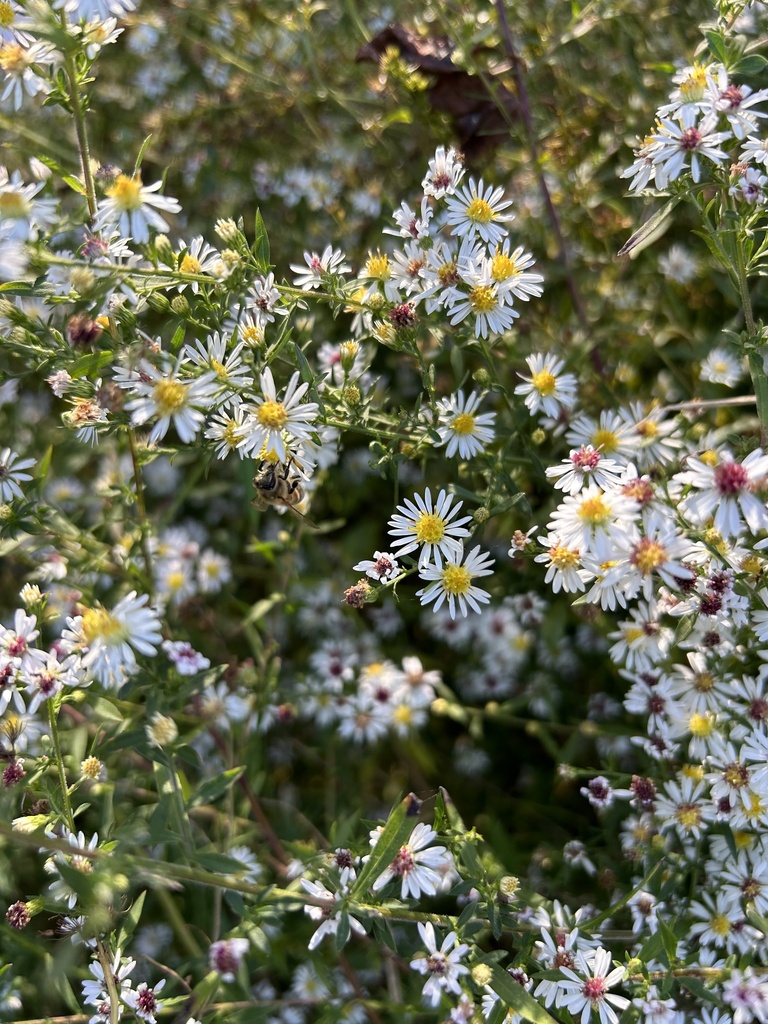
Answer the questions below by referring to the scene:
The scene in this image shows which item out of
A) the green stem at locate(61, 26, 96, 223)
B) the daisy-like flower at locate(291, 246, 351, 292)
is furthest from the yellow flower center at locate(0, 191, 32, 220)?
the daisy-like flower at locate(291, 246, 351, 292)

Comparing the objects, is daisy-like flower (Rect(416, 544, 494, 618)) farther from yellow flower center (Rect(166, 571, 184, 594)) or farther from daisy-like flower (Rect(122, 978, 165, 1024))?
yellow flower center (Rect(166, 571, 184, 594))

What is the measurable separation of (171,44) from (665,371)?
2.14m

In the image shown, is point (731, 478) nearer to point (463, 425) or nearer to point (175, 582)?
point (463, 425)

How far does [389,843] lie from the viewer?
4.86ft

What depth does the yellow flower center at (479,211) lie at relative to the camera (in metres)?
1.75

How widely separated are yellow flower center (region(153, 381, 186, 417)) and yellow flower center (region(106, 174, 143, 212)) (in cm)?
34

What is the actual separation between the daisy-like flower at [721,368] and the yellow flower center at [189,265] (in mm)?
1329

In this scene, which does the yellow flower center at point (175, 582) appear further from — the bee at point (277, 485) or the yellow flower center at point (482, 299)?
the yellow flower center at point (482, 299)

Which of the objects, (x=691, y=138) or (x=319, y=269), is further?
(x=319, y=269)

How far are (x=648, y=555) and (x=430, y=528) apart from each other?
409 mm

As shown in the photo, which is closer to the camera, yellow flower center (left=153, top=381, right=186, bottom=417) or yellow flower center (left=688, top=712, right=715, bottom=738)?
yellow flower center (left=153, top=381, right=186, bottom=417)

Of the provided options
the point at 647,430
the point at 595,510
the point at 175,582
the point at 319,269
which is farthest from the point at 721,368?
the point at 175,582

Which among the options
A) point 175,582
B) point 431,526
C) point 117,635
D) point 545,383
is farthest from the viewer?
point 175,582

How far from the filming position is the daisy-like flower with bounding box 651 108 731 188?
4.85 ft
